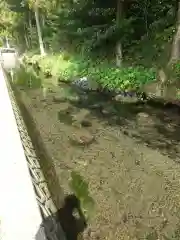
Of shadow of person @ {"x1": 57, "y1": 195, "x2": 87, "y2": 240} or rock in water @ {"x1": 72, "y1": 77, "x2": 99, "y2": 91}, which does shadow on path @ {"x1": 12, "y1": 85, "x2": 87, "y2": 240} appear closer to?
shadow of person @ {"x1": 57, "y1": 195, "x2": 87, "y2": 240}

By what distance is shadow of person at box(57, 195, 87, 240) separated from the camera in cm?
727

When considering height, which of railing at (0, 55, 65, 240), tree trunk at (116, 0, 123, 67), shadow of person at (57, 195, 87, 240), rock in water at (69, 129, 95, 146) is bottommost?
shadow of person at (57, 195, 87, 240)

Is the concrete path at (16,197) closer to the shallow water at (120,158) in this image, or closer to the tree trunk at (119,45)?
the shallow water at (120,158)

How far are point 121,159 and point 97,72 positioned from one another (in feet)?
40.9

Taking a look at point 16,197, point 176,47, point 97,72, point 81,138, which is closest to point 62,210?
point 16,197

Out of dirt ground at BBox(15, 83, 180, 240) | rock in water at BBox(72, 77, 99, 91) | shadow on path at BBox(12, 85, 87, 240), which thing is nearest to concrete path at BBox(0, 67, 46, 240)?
shadow on path at BBox(12, 85, 87, 240)

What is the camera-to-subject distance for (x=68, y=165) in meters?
10.4

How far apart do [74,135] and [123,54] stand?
38.5ft

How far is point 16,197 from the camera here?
658 centimetres

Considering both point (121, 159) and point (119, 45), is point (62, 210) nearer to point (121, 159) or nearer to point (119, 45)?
point (121, 159)

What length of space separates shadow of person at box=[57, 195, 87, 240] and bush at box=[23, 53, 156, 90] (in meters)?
10.9

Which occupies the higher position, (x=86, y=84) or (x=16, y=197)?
(x=16, y=197)

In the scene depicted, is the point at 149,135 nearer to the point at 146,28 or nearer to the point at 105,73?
the point at 105,73

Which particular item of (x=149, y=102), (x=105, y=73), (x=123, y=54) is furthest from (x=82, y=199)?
(x=123, y=54)
